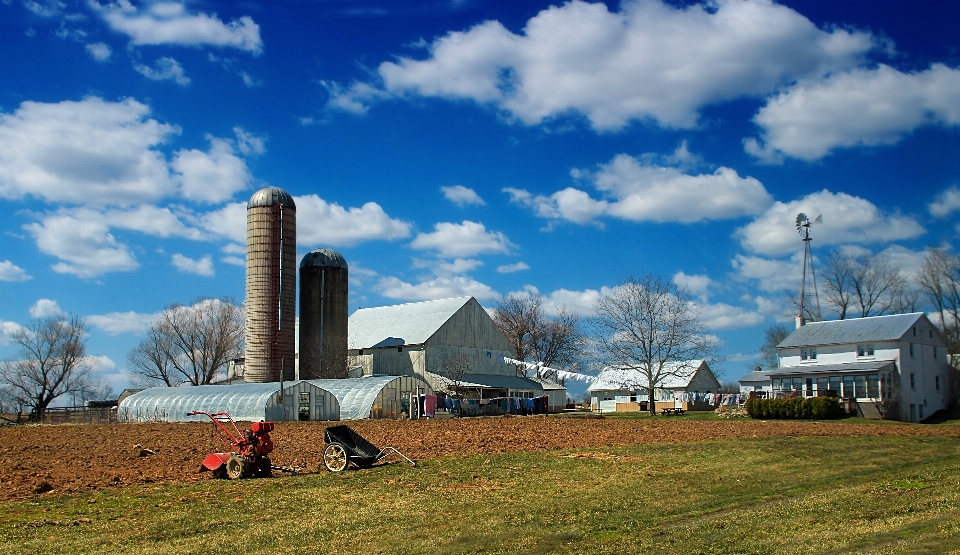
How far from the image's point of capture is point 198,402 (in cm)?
5462

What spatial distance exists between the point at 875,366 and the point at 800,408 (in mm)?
8658

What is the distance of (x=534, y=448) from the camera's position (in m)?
25.5

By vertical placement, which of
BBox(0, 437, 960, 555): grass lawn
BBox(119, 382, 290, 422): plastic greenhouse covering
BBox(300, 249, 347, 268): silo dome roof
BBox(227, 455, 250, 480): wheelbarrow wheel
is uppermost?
BBox(300, 249, 347, 268): silo dome roof

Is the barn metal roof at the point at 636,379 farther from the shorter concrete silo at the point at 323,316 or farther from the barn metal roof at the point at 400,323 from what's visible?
the shorter concrete silo at the point at 323,316

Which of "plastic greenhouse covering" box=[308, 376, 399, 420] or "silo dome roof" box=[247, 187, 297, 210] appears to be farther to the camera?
"silo dome roof" box=[247, 187, 297, 210]

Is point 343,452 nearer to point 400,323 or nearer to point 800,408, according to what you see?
point 800,408

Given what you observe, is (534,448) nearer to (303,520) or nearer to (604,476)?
(604,476)

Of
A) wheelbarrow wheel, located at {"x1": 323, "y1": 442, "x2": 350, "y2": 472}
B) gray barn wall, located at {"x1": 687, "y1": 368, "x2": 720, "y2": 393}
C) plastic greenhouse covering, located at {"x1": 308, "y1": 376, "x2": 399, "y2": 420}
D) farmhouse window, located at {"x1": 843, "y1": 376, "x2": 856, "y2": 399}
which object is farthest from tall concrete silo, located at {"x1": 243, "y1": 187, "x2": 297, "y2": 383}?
gray barn wall, located at {"x1": 687, "y1": 368, "x2": 720, "y2": 393}

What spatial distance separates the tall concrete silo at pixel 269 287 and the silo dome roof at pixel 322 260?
475cm

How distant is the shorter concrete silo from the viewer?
66125 millimetres

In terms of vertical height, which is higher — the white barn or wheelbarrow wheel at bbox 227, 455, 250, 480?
the white barn

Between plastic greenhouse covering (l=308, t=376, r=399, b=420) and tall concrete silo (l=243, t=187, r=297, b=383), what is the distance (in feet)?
20.3

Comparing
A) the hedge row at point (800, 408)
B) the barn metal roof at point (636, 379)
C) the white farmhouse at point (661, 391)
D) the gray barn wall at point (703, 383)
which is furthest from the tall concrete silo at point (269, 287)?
the gray barn wall at point (703, 383)

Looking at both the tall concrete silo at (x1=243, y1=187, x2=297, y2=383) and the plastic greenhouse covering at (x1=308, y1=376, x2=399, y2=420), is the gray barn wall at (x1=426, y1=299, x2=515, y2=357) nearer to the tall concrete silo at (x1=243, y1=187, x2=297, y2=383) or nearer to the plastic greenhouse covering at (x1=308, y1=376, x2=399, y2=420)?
the tall concrete silo at (x1=243, y1=187, x2=297, y2=383)
